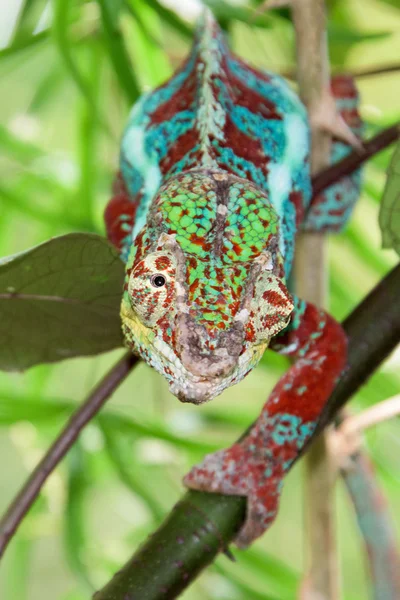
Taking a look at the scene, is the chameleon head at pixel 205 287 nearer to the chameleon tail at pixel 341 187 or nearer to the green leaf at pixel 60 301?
the green leaf at pixel 60 301

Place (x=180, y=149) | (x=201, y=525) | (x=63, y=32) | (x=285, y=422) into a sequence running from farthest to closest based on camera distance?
(x=63, y=32) < (x=180, y=149) < (x=285, y=422) < (x=201, y=525)

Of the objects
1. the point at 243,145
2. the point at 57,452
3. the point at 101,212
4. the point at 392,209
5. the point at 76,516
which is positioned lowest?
the point at 76,516

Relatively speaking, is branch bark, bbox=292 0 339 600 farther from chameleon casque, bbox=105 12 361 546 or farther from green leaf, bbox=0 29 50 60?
green leaf, bbox=0 29 50 60

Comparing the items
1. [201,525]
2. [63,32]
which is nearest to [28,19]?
[63,32]

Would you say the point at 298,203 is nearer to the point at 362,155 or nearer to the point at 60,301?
the point at 362,155

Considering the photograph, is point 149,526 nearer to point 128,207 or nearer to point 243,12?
point 128,207

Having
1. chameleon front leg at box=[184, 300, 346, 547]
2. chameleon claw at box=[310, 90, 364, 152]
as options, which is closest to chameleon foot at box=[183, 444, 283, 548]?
chameleon front leg at box=[184, 300, 346, 547]

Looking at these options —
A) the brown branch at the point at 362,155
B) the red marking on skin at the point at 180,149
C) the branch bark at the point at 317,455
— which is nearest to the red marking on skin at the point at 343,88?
the branch bark at the point at 317,455
